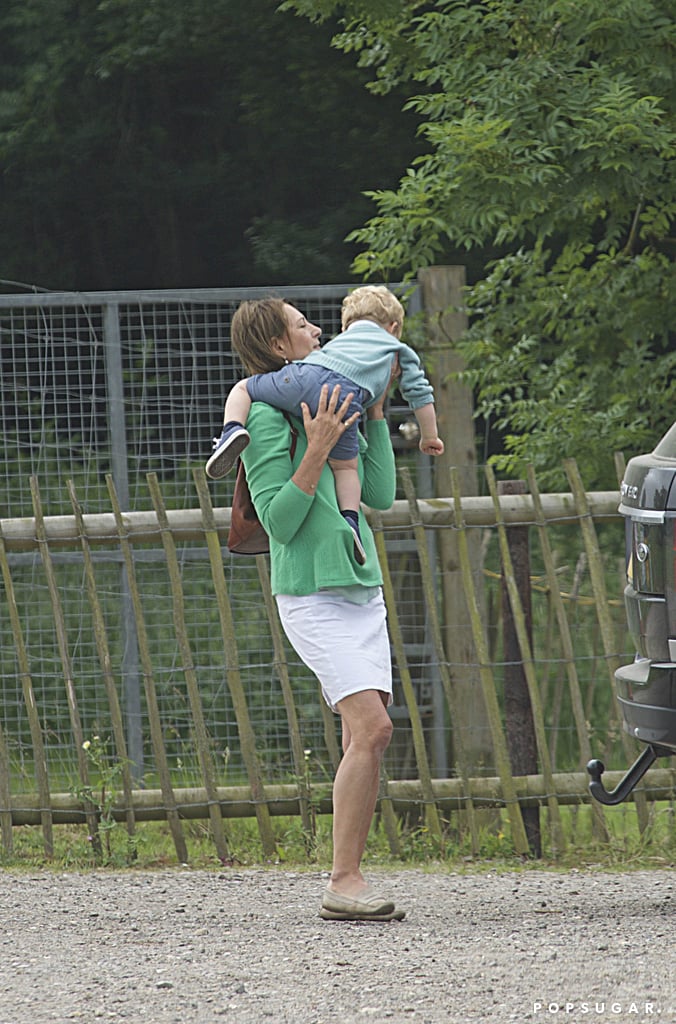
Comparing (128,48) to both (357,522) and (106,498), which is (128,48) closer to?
(106,498)

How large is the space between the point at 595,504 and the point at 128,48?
953cm

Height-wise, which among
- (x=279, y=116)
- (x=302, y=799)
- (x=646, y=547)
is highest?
(x=279, y=116)

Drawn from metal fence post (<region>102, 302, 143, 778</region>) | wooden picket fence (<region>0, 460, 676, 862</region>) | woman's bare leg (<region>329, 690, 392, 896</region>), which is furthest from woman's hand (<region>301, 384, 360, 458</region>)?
metal fence post (<region>102, 302, 143, 778</region>)

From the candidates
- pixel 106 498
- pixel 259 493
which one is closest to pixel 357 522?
pixel 259 493

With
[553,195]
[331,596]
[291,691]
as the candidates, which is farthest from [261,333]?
[553,195]

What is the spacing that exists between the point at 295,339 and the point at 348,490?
465 millimetres

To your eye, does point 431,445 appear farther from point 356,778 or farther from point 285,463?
point 356,778

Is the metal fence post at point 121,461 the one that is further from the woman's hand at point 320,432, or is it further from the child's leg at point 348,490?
the woman's hand at point 320,432

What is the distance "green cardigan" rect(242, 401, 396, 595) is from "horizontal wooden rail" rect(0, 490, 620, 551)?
119 cm

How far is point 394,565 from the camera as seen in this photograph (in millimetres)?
7348

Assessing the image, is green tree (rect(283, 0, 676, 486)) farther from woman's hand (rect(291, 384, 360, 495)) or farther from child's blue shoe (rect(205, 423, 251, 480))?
child's blue shoe (rect(205, 423, 251, 480))

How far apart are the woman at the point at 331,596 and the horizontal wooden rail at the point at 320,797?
4.36 feet

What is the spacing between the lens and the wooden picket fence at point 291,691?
5348mm

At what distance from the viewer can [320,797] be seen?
5520 mm
